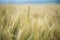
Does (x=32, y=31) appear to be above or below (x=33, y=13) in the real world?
below

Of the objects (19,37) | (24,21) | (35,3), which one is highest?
(35,3)

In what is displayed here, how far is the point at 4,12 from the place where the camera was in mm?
1234

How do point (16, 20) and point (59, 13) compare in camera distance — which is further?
point (59, 13)

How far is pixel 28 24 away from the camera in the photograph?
3.51 feet

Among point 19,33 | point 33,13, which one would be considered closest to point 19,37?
point 19,33

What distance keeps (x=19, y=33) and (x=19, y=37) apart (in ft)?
0.09

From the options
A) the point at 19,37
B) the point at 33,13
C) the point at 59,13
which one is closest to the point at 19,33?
the point at 19,37

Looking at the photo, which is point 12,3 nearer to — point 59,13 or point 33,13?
point 33,13

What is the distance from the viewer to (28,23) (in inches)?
42.2

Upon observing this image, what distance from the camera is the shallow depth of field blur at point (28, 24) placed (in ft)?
3.41

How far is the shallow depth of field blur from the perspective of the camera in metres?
1.04

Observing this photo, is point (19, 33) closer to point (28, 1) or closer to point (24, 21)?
point (24, 21)

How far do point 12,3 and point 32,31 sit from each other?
34 cm

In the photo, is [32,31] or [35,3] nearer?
[32,31]
